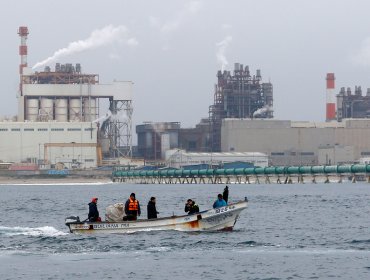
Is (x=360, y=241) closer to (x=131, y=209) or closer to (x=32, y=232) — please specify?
(x=131, y=209)

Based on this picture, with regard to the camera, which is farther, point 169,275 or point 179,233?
point 179,233

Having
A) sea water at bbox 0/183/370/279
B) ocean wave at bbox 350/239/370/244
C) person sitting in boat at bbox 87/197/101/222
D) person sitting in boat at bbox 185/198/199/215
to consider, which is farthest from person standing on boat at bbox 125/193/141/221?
ocean wave at bbox 350/239/370/244

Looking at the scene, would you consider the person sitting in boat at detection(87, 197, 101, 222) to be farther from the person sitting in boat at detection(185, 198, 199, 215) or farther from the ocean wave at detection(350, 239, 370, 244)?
the ocean wave at detection(350, 239, 370, 244)

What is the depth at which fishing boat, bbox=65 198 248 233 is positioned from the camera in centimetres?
5862

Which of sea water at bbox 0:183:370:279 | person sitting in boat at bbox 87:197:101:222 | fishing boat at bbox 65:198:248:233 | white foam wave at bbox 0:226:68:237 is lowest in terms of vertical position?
sea water at bbox 0:183:370:279

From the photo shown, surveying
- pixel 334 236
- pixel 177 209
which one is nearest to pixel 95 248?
pixel 334 236

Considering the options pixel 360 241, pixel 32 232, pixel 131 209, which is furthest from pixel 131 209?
pixel 360 241

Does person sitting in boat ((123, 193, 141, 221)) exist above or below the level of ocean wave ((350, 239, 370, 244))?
above

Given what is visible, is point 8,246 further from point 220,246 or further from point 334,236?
point 334,236

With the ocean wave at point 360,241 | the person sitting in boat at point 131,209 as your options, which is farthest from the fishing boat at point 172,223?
the ocean wave at point 360,241

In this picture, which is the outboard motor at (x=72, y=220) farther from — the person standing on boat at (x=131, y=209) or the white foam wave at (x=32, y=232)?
the person standing on boat at (x=131, y=209)

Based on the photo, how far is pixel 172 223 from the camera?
58.8 m

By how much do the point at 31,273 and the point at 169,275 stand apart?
17.7ft

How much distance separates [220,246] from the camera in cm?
5384
